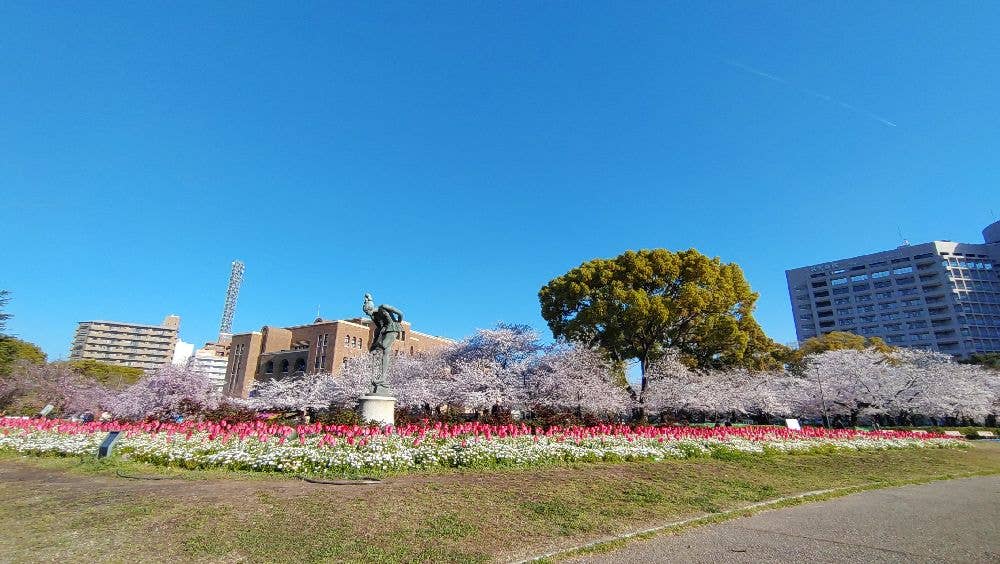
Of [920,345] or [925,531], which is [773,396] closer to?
[925,531]

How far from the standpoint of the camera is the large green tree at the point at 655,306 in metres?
23.3

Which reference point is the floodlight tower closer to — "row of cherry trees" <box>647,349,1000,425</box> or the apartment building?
the apartment building

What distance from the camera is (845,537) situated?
5.22 metres

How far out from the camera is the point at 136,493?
646cm

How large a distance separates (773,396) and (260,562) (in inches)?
1123

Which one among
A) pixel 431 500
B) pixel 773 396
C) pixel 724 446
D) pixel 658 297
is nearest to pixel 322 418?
pixel 431 500

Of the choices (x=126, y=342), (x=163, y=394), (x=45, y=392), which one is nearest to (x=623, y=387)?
(x=163, y=394)

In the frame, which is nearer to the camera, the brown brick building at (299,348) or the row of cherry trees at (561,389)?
the row of cherry trees at (561,389)

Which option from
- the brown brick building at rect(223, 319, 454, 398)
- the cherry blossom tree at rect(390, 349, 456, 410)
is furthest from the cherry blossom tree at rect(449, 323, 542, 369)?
the brown brick building at rect(223, 319, 454, 398)

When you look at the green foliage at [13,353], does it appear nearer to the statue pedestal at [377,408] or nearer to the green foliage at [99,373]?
the green foliage at [99,373]

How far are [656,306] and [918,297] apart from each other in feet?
284

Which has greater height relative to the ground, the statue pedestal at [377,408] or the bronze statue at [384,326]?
the bronze statue at [384,326]

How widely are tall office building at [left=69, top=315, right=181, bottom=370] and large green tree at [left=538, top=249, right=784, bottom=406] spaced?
13036cm

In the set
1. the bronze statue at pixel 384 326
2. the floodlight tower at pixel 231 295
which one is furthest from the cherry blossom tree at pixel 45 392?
the floodlight tower at pixel 231 295
